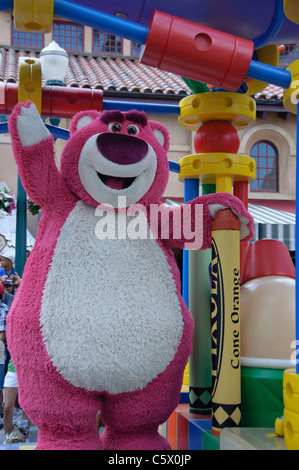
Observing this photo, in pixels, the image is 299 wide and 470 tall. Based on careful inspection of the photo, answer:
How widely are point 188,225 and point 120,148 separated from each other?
37 centimetres

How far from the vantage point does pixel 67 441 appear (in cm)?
156

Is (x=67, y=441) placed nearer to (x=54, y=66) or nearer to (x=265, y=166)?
(x=54, y=66)

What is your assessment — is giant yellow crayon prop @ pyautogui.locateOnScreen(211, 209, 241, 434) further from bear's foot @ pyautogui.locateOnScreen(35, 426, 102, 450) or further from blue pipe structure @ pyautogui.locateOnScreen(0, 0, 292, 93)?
blue pipe structure @ pyautogui.locateOnScreen(0, 0, 292, 93)

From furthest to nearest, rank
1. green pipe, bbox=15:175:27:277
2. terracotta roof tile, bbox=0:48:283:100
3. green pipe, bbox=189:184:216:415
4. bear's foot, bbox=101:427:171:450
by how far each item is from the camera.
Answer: terracotta roof tile, bbox=0:48:283:100, green pipe, bbox=15:175:27:277, green pipe, bbox=189:184:216:415, bear's foot, bbox=101:427:171:450

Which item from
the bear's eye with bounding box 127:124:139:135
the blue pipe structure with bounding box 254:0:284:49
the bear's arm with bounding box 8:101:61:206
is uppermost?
the blue pipe structure with bounding box 254:0:284:49

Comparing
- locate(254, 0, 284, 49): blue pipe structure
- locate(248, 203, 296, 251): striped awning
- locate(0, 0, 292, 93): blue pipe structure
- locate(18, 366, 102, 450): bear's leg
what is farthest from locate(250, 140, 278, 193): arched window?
locate(18, 366, 102, 450): bear's leg

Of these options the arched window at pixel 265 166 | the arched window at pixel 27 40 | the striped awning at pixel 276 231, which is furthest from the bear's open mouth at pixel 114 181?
the arched window at pixel 27 40

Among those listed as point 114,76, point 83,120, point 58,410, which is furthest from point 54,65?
point 114,76

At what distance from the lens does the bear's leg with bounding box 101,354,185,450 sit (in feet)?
5.33

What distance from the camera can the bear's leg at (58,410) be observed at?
5.10 feet

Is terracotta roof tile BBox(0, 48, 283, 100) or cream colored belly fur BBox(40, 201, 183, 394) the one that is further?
terracotta roof tile BBox(0, 48, 283, 100)

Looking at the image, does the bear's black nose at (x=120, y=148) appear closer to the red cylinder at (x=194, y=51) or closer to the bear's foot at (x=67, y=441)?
the red cylinder at (x=194, y=51)

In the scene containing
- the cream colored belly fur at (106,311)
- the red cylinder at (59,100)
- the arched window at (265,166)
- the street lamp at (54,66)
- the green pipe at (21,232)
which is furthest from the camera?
the arched window at (265,166)
